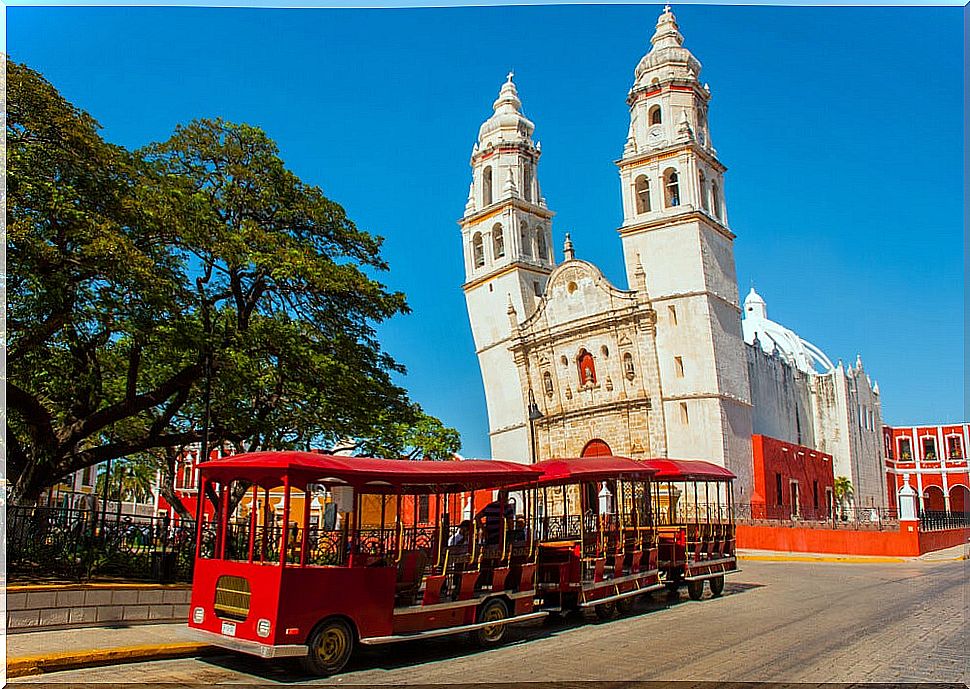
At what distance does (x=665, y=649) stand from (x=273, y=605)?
14.1 ft

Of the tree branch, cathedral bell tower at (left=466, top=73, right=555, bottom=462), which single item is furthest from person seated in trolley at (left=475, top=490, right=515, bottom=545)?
cathedral bell tower at (left=466, top=73, right=555, bottom=462)

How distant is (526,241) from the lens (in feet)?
128

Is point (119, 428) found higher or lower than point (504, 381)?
lower

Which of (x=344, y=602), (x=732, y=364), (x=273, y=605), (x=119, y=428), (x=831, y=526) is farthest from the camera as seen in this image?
(x=732, y=364)

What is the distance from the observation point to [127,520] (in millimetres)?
11297

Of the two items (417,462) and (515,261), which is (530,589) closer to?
(417,462)

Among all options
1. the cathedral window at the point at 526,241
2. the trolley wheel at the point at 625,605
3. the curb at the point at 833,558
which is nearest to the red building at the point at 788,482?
the curb at the point at 833,558

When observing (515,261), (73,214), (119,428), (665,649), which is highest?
(515,261)

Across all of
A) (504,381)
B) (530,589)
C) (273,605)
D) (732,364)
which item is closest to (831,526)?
(732,364)

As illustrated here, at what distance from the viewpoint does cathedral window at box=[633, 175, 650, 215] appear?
3444 centimetres

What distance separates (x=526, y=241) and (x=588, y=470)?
1085 inches

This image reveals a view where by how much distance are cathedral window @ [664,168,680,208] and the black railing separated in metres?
14.6

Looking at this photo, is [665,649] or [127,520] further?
[127,520]

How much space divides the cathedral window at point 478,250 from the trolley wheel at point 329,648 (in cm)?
3252
